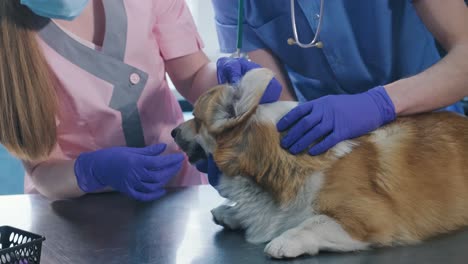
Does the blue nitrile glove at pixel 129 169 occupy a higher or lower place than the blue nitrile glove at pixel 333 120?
lower

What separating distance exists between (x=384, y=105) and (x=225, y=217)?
0.39 m

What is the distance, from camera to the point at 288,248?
104 cm

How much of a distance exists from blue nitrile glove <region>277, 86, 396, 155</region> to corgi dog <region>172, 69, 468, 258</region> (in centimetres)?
2

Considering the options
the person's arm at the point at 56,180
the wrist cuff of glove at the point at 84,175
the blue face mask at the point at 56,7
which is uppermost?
the blue face mask at the point at 56,7

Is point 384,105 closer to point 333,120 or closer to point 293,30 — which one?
point 333,120

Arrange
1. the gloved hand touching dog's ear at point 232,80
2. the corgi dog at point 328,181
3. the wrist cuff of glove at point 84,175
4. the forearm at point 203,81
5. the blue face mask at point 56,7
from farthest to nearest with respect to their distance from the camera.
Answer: the forearm at point 203,81, the wrist cuff of glove at point 84,175, the blue face mask at point 56,7, the gloved hand touching dog's ear at point 232,80, the corgi dog at point 328,181

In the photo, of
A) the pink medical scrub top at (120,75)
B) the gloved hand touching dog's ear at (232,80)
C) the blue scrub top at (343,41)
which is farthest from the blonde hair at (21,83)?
the blue scrub top at (343,41)

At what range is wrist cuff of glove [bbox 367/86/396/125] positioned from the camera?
1.22 metres

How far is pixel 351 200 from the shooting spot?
1087mm

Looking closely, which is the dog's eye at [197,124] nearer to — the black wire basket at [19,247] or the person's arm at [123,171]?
the person's arm at [123,171]

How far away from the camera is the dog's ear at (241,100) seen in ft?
3.64

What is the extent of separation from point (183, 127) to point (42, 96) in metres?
0.39

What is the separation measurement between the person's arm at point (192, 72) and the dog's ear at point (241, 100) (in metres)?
0.49

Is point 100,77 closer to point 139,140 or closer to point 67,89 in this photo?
point 67,89
